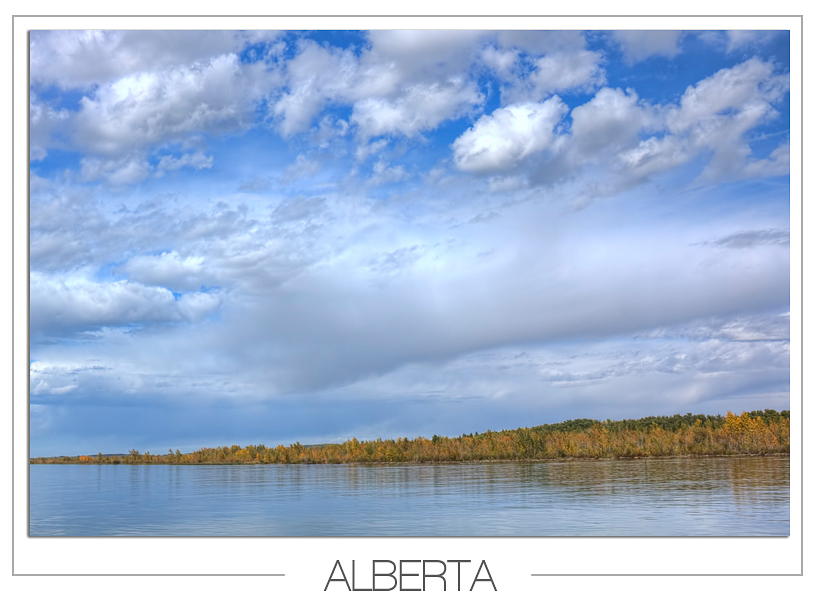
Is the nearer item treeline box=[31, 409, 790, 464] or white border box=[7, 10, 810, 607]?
white border box=[7, 10, 810, 607]

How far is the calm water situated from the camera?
1502 cm

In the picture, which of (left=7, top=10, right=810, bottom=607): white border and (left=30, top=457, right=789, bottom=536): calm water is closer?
(left=7, top=10, right=810, bottom=607): white border

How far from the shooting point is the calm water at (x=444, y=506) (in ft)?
49.3

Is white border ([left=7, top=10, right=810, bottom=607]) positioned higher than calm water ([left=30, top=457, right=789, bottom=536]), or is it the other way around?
white border ([left=7, top=10, right=810, bottom=607])

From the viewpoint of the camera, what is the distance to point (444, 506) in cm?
1912
